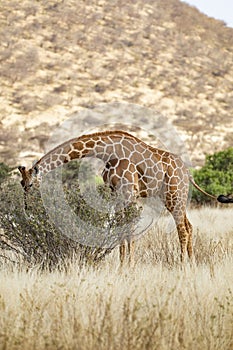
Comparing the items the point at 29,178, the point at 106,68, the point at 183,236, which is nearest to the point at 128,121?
the point at 106,68

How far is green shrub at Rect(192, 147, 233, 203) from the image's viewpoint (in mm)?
15663

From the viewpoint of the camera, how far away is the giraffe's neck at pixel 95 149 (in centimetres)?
582

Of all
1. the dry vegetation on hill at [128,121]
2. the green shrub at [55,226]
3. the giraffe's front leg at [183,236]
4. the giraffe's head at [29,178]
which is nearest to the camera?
the dry vegetation on hill at [128,121]

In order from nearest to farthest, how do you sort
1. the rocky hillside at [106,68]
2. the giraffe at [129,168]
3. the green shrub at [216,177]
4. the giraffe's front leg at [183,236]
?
the giraffe at [129,168] < the giraffe's front leg at [183,236] < the green shrub at [216,177] < the rocky hillside at [106,68]

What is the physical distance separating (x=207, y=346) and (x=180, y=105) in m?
28.2

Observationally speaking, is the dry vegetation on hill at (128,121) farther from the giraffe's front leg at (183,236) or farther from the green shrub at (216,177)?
the green shrub at (216,177)

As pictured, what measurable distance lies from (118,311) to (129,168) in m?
2.38

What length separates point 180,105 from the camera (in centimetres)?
3106

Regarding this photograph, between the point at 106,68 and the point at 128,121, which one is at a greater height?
the point at 106,68

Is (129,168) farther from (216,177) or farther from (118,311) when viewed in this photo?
(216,177)

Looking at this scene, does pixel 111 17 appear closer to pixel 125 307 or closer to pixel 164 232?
pixel 164 232

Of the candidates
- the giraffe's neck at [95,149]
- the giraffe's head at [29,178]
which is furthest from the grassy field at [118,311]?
the giraffe's neck at [95,149]

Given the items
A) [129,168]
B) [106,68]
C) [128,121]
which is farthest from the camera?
[106,68]

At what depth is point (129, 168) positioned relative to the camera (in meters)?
5.88
